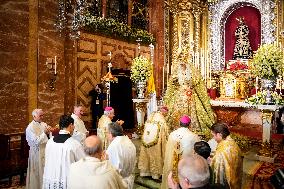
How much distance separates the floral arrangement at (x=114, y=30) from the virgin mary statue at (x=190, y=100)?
3.99m

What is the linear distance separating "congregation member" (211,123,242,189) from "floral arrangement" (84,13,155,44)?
8.75 meters

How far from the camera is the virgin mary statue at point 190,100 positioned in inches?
408

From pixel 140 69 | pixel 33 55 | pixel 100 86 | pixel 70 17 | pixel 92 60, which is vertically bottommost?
pixel 100 86

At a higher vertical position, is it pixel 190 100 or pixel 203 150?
pixel 190 100

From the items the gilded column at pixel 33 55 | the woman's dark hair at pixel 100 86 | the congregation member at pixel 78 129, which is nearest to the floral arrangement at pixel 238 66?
the woman's dark hair at pixel 100 86

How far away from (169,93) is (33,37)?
4.61 meters

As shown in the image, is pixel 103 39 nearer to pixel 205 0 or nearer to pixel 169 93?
pixel 169 93

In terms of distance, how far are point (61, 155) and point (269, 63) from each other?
6.83 meters

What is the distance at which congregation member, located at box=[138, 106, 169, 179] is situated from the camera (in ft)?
25.5

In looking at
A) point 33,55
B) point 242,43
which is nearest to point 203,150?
point 33,55

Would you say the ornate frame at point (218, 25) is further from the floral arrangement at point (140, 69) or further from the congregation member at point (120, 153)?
the congregation member at point (120, 153)

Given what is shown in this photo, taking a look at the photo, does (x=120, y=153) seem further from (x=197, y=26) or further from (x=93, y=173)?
(x=197, y=26)

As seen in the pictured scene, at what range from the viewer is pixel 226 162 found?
174 inches

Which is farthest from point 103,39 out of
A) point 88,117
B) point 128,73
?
point 88,117
